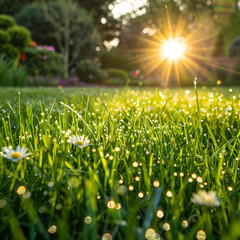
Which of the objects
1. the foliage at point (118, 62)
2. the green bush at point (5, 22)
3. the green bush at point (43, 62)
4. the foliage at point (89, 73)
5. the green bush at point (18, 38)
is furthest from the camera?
the foliage at point (118, 62)

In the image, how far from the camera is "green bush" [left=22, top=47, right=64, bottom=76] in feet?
35.8

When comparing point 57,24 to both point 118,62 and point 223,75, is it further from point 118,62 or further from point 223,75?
point 223,75

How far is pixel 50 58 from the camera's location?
11.5 metres

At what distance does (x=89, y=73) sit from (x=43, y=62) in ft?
10.4

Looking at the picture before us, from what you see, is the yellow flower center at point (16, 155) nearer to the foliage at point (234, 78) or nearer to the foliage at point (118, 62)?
the foliage at point (234, 78)

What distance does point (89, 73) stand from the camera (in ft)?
45.6

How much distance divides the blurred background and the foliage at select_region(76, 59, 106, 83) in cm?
2

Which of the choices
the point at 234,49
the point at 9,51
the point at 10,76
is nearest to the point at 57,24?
the point at 9,51

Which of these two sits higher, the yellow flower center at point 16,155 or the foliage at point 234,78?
the foliage at point 234,78

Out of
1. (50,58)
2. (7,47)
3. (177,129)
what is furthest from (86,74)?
(177,129)

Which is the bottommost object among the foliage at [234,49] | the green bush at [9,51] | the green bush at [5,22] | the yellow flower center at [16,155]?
the yellow flower center at [16,155]

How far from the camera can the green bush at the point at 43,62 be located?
10.9 m

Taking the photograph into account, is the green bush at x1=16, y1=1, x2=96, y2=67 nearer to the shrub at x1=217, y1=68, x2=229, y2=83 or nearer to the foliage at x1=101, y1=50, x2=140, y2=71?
the foliage at x1=101, y1=50, x2=140, y2=71

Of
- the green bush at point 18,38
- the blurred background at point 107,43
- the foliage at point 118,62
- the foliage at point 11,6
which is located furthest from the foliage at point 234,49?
the foliage at point 11,6
